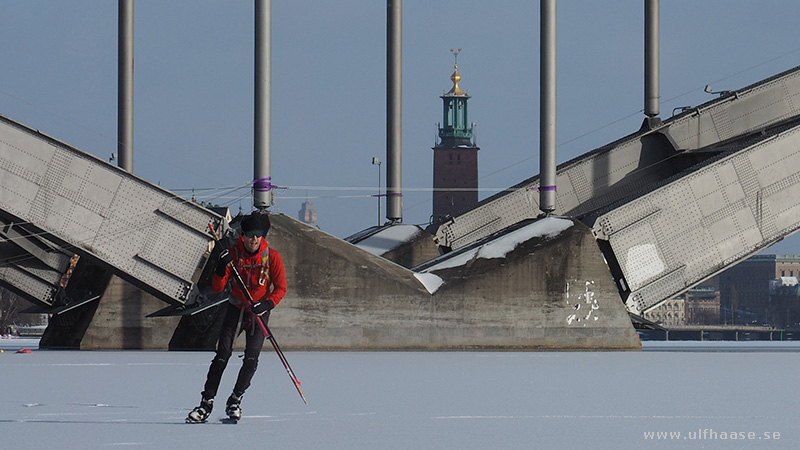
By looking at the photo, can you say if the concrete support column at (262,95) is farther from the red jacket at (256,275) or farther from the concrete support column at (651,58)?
the red jacket at (256,275)

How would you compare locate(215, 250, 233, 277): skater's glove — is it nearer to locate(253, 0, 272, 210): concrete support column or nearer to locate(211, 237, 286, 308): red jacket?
locate(211, 237, 286, 308): red jacket

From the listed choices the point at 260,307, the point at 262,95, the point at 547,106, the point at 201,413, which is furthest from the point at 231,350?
the point at 547,106

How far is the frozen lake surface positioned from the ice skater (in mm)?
547

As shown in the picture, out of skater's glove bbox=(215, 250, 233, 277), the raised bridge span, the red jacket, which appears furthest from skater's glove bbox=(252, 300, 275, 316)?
the raised bridge span

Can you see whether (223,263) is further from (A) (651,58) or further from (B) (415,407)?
(A) (651,58)

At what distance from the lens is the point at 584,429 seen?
38.9 ft

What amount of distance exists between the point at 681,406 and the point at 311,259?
19042mm

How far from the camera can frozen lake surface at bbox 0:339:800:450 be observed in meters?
10.9

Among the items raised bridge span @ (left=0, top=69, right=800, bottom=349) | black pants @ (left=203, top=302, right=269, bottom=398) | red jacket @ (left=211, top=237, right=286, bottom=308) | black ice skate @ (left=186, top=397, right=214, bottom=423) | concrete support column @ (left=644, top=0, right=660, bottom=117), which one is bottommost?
black ice skate @ (left=186, top=397, right=214, bottom=423)

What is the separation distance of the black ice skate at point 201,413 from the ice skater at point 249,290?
4.6 inches

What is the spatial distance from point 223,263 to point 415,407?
2.90 meters

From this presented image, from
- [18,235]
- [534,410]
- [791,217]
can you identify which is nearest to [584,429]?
[534,410]

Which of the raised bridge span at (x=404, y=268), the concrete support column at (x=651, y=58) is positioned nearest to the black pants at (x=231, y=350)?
the raised bridge span at (x=404, y=268)

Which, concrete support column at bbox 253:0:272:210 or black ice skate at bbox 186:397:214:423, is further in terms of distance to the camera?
concrete support column at bbox 253:0:272:210
